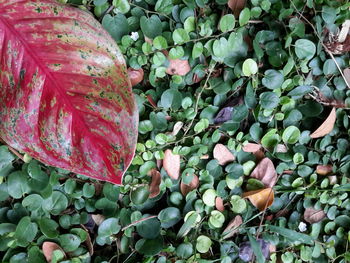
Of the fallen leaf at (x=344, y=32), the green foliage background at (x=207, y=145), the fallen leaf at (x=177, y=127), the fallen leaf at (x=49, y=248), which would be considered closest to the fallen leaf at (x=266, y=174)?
the green foliage background at (x=207, y=145)

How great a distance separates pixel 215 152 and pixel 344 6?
508mm

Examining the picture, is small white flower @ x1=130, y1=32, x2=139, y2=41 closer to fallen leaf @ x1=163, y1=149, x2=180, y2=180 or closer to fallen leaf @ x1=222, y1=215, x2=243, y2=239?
fallen leaf @ x1=163, y1=149, x2=180, y2=180

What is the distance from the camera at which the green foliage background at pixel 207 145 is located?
40.4 inches

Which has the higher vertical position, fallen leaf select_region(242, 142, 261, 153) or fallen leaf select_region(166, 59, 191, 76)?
fallen leaf select_region(166, 59, 191, 76)

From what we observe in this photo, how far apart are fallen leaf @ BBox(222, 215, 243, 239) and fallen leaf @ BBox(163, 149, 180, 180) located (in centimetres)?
19

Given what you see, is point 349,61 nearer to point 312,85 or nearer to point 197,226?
point 312,85

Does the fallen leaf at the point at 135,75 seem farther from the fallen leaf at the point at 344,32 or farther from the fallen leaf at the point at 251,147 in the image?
the fallen leaf at the point at 344,32

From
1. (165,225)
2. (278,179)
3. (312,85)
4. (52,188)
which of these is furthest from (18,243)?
A: (312,85)

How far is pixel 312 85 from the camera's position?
1.15m

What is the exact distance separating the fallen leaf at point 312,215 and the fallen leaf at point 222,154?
27 cm

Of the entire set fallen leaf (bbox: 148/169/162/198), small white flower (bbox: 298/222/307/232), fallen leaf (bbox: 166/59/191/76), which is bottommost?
small white flower (bbox: 298/222/307/232)

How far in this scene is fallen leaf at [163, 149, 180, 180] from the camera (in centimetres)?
108

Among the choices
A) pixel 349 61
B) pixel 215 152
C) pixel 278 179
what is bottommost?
pixel 278 179

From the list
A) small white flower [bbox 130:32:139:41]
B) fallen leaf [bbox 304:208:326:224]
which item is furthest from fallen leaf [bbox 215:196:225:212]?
small white flower [bbox 130:32:139:41]
